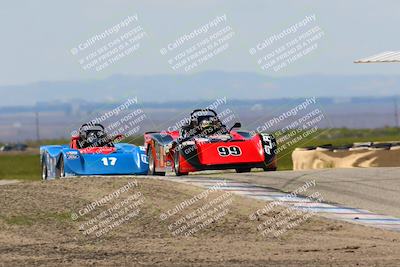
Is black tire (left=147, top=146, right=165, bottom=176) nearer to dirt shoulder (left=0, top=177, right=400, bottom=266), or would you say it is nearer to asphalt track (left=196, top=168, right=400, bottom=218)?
asphalt track (left=196, top=168, right=400, bottom=218)

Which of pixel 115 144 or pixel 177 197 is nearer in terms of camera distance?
pixel 177 197

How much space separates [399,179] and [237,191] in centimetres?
397

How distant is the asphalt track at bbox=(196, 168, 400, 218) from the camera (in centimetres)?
2173

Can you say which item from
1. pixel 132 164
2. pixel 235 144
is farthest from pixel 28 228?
pixel 132 164

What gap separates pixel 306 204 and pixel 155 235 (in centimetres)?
350

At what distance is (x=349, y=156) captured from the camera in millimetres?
29156

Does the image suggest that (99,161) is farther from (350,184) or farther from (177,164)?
(350,184)

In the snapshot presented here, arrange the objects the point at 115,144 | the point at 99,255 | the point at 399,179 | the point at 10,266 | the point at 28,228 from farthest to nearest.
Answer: the point at 115,144 → the point at 399,179 → the point at 28,228 → the point at 99,255 → the point at 10,266

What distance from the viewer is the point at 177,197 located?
21.7 meters

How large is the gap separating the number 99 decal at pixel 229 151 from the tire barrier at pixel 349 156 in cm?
324

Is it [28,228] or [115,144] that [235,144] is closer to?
[115,144]

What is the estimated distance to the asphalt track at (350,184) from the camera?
21.7 meters

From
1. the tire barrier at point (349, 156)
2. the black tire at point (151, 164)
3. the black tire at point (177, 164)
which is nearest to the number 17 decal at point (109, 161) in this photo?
the black tire at point (151, 164)

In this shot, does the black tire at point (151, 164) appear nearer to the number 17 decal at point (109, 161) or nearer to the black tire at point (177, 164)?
the number 17 decal at point (109, 161)
